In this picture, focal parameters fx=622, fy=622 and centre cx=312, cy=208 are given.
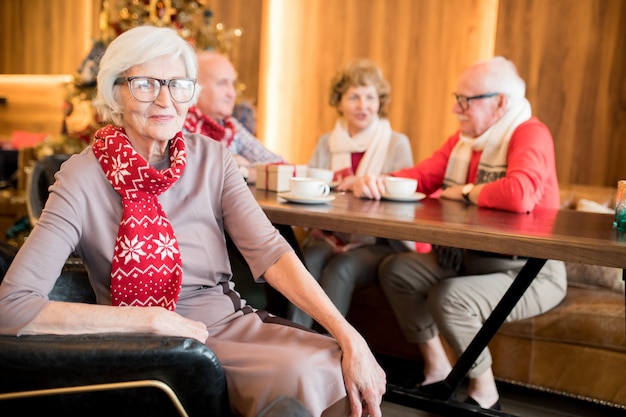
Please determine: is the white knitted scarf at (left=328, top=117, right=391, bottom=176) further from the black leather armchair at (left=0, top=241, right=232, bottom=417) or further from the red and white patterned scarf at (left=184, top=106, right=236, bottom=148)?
the black leather armchair at (left=0, top=241, right=232, bottom=417)

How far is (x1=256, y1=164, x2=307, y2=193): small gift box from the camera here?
216 cm

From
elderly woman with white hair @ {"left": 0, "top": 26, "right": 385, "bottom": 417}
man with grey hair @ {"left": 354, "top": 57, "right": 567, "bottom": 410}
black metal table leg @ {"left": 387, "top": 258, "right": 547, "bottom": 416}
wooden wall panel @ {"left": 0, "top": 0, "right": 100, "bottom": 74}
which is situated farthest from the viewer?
wooden wall panel @ {"left": 0, "top": 0, "right": 100, "bottom": 74}

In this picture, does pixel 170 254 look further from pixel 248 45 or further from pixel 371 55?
A: pixel 248 45

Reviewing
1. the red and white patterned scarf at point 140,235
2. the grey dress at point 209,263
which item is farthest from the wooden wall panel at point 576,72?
the red and white patterned scarf at point 140,235

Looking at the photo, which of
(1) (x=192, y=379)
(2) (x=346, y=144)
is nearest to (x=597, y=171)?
(2) (x=346, y=144)

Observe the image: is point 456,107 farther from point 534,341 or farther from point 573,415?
point 573,415

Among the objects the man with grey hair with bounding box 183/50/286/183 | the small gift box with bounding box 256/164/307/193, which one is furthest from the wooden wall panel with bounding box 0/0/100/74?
the small gift box with bounding box 256/164/307/193

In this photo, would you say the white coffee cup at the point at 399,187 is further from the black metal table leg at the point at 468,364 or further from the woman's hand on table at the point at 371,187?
the black metal table leg at the point at 468,364

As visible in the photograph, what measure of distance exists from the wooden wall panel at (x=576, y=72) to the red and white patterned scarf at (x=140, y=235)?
322 cm

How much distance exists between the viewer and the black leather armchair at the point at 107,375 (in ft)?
3.29

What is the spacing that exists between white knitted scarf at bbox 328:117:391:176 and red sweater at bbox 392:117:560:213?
2.46 feet

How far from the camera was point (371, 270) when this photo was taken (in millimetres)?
2457

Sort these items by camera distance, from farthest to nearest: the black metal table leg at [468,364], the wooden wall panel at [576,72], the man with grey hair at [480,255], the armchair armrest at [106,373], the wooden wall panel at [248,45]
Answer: the wooden wall panel at [248,45], the wooden wall panel at [576,72], the man with grey hair at [480,255], the black metal table leg at [468,364], the armchair armrest at [106,373]

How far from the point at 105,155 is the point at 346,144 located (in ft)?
6.21
